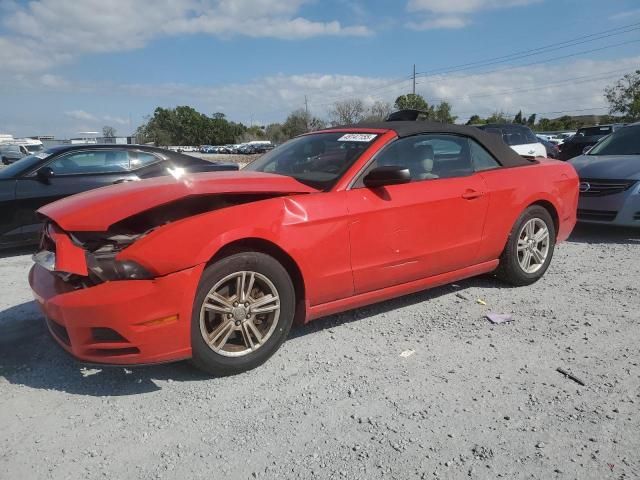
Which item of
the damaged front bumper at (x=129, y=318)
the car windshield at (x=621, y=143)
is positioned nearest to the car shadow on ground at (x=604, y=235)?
the car windshield at (x=621, y=143)

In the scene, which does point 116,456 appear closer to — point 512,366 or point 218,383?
point 218,383

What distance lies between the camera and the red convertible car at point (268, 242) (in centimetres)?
264

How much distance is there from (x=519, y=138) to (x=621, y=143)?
4.96m

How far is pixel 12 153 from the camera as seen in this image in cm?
3002

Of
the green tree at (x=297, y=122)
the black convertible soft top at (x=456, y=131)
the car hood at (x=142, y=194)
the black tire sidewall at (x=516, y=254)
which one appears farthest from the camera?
the green tree at (x=297, y=122)

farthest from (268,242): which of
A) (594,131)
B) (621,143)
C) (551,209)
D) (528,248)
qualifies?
(594,131)

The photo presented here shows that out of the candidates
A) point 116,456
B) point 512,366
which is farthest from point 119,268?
point 512,366

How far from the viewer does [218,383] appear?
114 inches

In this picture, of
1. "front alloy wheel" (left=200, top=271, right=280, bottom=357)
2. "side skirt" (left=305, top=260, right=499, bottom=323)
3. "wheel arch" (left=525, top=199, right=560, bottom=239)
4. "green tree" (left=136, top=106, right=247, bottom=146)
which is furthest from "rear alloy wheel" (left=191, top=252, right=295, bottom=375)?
"green tree" (left=136, top=106, right=247, bottom=146)

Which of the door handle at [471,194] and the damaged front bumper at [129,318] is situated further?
the door handle at [471,194]

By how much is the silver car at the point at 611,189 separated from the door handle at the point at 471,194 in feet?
11.1

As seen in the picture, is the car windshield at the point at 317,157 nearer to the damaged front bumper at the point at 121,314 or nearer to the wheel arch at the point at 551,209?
the damaged front bumper at the point at 121,314

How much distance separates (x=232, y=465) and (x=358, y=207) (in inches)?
69.5

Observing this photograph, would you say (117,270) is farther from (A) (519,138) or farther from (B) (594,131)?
(B) (594,131)
